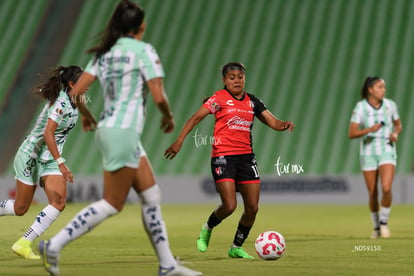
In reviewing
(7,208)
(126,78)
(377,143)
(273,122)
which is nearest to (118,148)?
(126,78)

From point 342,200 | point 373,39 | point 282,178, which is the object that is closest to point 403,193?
point 342,200

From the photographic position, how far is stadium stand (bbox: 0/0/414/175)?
960 inches

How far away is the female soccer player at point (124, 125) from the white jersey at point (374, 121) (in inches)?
245

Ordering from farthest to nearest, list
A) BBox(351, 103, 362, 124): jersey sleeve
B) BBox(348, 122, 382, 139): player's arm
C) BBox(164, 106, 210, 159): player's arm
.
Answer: BBox(351, 103, 362, 124): jersey sleeve
BBox(348, 122, 382, 139): player's arm
BBox(164, 106, 210, 159): player's arm

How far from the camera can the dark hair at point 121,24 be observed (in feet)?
21.9

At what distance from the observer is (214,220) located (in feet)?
32.3

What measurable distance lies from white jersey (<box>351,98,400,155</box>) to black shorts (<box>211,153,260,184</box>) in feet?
11.0

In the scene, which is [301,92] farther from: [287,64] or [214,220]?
[214,220]

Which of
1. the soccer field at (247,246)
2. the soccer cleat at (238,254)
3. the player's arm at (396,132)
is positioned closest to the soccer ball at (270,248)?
the soccer field at (247,246)

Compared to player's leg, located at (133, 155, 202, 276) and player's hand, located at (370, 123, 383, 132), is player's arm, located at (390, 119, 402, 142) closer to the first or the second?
player's hand, located at (370, 123, 383, 132)

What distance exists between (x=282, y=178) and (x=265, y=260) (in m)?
12.3

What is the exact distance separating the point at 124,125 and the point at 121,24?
0.74 meters

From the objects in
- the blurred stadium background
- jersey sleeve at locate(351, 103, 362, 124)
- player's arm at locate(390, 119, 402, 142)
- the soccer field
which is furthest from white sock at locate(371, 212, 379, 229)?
the blurred stadium background

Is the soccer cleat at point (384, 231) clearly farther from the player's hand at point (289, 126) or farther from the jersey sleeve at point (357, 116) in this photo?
the player's hand at point (289, 126)
